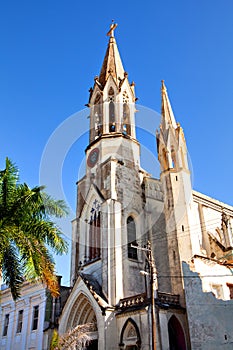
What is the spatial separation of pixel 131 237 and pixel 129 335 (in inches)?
323

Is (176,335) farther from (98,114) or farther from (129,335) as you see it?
(98,114)

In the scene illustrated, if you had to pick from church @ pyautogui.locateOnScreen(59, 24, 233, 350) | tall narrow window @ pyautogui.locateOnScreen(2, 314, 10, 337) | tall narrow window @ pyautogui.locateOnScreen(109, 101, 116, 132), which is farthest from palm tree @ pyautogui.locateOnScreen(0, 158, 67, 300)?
tall narrow window @ pyautogui.locateOnScreen(2, 314, 10, 337)

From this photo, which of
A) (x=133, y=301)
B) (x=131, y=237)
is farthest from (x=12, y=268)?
(x=131, y=237)

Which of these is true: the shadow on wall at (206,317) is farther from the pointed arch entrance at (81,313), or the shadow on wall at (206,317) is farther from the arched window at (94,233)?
the arched window at (94,233)

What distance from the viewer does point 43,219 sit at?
16766 mm

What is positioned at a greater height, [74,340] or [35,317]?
[35,317]

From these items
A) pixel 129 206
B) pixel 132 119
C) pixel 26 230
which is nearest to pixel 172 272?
pixel 129 206

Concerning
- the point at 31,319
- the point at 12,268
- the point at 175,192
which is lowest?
the point at 31,319

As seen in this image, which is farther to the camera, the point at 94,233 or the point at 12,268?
the point at 94,233

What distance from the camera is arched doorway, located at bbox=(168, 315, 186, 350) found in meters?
21.4

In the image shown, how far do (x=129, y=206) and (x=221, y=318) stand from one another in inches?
445

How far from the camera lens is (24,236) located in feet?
49.2

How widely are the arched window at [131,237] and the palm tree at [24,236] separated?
11663mm

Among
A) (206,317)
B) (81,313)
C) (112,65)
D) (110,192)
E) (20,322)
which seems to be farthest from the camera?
(112,65)
